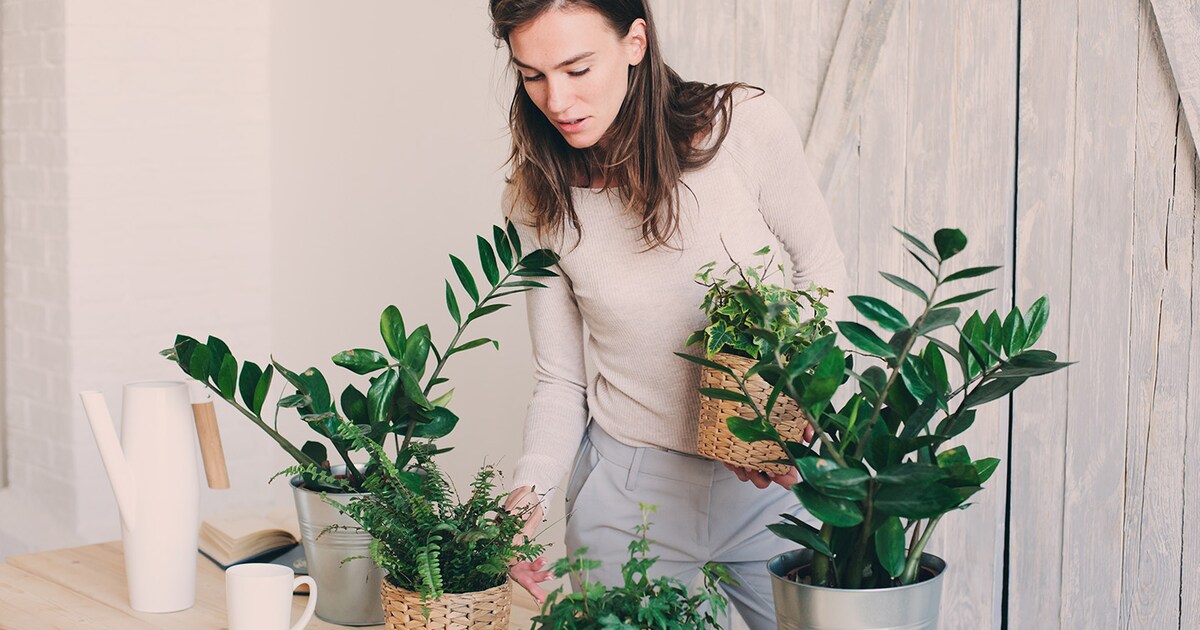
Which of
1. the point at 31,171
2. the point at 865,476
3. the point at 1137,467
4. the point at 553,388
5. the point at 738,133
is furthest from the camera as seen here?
the point at 31,171

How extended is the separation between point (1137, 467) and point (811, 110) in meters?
0.95

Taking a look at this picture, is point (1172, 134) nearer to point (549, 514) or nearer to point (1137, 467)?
point (1137, 467)

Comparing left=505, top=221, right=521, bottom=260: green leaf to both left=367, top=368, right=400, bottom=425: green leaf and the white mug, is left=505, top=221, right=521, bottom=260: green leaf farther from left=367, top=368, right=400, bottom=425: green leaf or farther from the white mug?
the white mug

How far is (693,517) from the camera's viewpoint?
5.81 feet

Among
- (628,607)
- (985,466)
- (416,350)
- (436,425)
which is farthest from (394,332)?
(985,466)

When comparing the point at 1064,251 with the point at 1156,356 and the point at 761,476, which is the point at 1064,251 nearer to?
the point at 1156,356

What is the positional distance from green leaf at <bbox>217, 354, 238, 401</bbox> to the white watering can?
12cm

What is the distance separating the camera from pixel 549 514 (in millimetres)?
3074

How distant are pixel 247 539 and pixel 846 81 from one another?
1442mm

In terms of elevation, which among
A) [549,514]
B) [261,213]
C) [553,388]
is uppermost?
[261,213]

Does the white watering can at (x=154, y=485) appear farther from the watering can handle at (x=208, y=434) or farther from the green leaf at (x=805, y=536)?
the green leaf at (x=805, y=536)

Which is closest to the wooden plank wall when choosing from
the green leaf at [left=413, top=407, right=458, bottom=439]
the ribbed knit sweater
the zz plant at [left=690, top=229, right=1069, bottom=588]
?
the ribbed knit sweater

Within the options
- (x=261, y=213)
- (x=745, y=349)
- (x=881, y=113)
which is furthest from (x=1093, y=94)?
(x=261, y=213)

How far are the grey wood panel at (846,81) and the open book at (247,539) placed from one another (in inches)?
49.6
